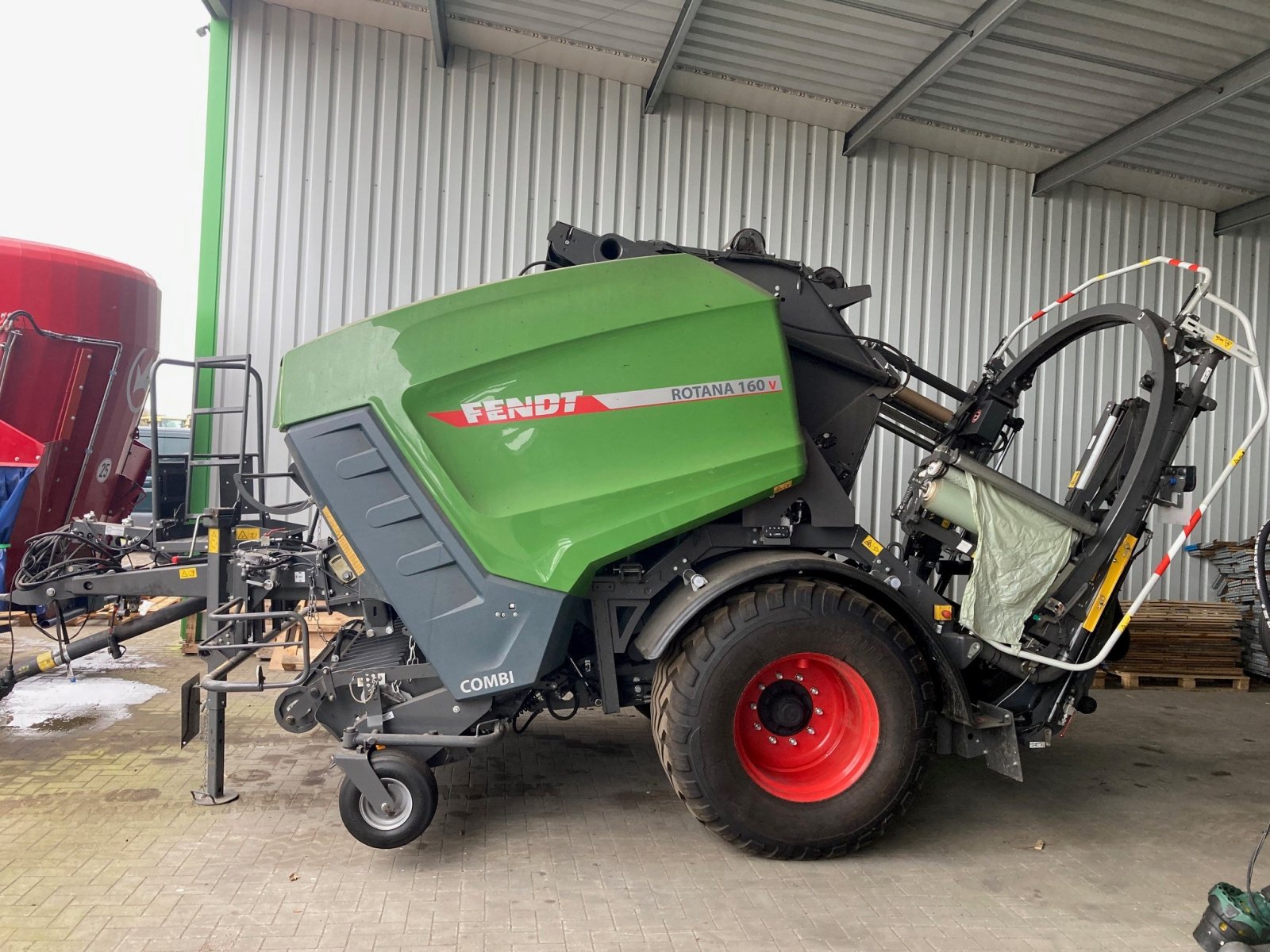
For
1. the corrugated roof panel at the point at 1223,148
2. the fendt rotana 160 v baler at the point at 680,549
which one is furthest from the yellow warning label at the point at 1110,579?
the corrugated roof panel at the point at 1223,148

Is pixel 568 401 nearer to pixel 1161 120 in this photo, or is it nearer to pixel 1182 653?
pixel 1161 120

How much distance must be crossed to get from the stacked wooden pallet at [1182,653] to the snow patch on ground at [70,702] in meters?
7.17

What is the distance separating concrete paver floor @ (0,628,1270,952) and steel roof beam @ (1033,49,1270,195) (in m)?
4.38

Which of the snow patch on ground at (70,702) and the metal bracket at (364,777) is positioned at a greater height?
the metal bracket at (364,777)

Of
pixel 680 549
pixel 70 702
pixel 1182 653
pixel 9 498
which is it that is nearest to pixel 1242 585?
pixel 1182 653

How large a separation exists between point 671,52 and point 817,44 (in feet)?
3.47

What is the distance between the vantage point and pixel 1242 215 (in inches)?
333

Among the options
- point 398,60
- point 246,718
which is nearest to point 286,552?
point 246,718

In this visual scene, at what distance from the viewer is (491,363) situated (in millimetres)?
3604

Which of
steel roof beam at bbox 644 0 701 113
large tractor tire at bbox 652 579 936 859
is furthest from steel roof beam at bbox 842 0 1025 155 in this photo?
large tractor tire at bbox 652 579 936 859

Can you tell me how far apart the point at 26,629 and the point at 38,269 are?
404 centimetres

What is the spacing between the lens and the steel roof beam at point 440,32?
6.66 m

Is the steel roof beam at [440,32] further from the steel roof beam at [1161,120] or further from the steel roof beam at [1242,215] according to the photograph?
the steel roof beam at [1242,215]

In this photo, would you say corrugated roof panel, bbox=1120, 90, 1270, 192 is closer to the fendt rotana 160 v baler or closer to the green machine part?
the fendt rotana 160 v baler
